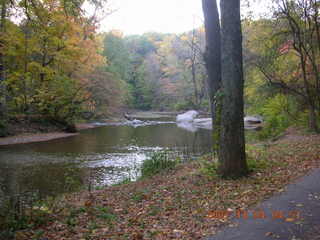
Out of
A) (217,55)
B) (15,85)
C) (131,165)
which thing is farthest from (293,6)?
(15,85)

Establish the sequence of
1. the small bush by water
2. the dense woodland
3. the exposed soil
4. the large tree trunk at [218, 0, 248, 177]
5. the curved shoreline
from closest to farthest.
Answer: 1. the large tree trunk at [218, 0, 248, 177]
2. the small bush by water
3. the dense woodland
4. the curved shoreline
5. the exposed soil

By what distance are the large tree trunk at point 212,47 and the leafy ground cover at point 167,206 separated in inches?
69.5

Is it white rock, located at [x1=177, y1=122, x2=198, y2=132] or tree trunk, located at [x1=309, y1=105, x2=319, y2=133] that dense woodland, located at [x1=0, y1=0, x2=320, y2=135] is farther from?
white rock, located at [x1=177, y1=122, x2=198, y2=132]

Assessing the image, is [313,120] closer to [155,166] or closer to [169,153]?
[169,153]

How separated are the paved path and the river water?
3.73 m

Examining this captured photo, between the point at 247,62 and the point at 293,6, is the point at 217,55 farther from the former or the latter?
the point at 247,62

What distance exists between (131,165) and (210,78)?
661 cm

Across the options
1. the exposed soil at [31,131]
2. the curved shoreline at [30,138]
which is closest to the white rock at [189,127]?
the exposed soil at [31,131]

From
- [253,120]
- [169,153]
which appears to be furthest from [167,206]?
[253,120]

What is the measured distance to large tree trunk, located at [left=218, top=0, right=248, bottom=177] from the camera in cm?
657

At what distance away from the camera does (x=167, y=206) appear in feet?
19.0

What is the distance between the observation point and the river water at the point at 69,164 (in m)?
9.88

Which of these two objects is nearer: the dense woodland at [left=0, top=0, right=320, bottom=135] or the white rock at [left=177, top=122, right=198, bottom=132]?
the dense woodland at [left=0, top=0, right=320, bottom=135]

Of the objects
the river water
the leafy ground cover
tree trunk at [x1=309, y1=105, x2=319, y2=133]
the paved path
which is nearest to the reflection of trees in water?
the river water
